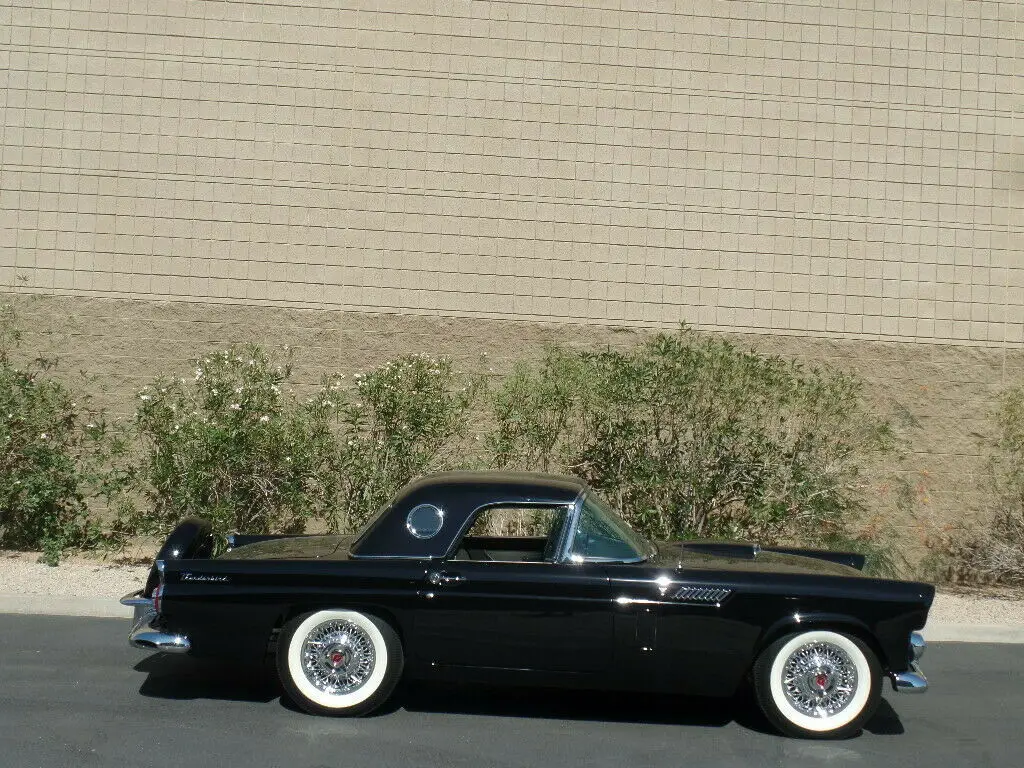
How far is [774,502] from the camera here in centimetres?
999

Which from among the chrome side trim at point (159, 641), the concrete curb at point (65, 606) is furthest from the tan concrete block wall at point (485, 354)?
the chrome side trim at point (159, 641)

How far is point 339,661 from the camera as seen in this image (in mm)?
5770

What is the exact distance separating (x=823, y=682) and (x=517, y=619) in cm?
166

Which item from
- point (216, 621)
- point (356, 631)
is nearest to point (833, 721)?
point (356, 631)

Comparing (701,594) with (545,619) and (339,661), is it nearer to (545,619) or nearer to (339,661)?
(545,619)

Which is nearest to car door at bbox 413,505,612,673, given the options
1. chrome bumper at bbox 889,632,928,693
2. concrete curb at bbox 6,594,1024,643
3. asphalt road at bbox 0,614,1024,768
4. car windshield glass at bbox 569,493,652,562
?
car windshield glass at bbox 569,493,652,562

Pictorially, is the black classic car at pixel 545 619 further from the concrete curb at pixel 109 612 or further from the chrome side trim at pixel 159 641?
the concrete curb at pixel 109 612

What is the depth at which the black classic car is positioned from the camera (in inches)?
221

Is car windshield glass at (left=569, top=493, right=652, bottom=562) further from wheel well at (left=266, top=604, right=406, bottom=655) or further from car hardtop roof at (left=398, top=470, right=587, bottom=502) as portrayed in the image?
wheel well at (left=266, top=604, right=406, bottom=655)

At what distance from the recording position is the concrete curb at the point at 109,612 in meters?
8.23

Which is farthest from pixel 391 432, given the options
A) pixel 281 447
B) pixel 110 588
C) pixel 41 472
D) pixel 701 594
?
pixel 701 594

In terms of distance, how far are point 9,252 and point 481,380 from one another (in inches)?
213

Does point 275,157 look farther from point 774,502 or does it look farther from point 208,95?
point 774,502

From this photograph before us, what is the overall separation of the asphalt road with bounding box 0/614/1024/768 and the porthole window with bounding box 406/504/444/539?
1.00 m
